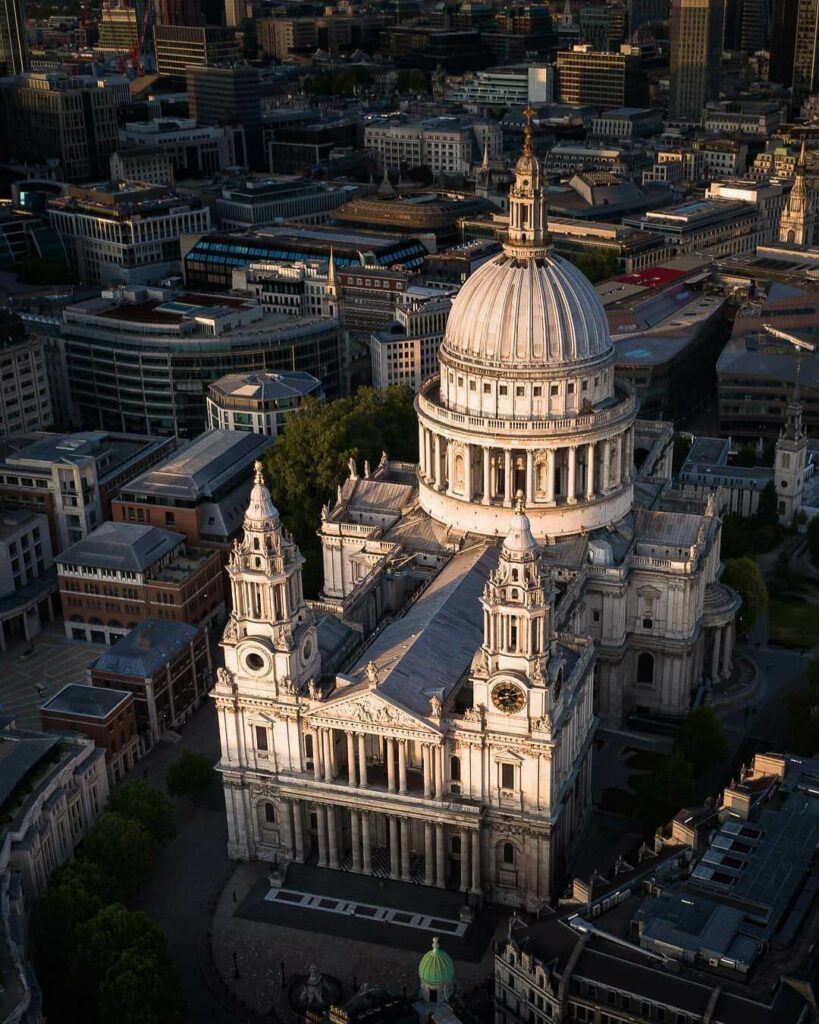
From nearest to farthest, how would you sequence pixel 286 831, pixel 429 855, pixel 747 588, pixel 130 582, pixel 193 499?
pixel 429 855 → pixel 286 831 → pixel 130 582 → pixel 747 588 → pixel 193 499

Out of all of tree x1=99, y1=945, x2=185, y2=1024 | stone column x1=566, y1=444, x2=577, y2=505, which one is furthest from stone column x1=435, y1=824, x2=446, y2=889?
stone column x1=566, y1=444, x2=577, y2=505

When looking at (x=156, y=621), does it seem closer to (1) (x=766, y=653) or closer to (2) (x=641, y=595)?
(2) (x=641, y=595)

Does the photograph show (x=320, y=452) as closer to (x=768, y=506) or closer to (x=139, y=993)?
(x=768, y=506)

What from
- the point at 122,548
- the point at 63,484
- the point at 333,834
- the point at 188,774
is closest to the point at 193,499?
the point at 122,548

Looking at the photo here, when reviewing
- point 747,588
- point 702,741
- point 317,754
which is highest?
point 317,754

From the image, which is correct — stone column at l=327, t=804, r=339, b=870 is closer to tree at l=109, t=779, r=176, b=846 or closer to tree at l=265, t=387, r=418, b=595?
tree at l=109, t=779, r=176, b=846

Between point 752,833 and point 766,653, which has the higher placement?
point 752,833

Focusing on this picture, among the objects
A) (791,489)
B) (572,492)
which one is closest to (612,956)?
(572,492)
